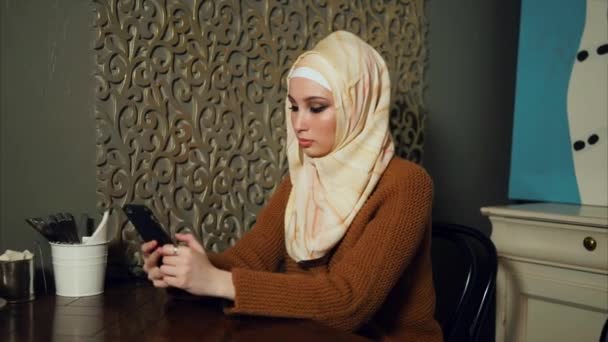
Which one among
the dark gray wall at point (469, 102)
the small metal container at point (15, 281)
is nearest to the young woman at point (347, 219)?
the small metal container at point (15, 281)

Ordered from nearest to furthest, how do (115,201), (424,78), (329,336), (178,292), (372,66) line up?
(329,336) < (178,292) < (372,66) < (115,201) < (424,78)

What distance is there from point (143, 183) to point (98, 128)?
0.61 ft

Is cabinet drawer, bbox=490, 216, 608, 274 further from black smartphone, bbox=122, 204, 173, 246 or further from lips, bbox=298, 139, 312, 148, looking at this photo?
black smartphone, bbox=122, 204, 173, 246

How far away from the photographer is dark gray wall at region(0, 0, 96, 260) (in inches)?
58.7

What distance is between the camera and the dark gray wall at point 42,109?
4.89ft

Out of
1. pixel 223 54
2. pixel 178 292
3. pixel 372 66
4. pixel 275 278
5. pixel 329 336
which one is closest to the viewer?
pixel 329 336

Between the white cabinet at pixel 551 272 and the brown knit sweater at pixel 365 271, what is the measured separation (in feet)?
1.51

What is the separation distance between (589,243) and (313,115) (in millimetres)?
840

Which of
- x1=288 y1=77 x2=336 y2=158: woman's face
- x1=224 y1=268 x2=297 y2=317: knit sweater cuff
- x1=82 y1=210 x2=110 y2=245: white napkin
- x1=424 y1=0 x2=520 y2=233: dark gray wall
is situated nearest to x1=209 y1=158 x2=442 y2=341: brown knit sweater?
Answer: x1=224 y1=268 x2=297 y2=317: knit sweater cuff

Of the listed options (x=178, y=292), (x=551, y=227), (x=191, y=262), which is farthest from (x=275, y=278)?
(x=551, y=227)

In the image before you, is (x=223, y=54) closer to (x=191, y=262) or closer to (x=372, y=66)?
(x=372, y=66)

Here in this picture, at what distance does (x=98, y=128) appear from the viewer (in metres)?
1.54

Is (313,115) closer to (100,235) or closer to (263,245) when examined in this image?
(263,245)

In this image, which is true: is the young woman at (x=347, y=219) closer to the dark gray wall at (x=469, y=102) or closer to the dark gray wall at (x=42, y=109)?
the dark gray wall at (x=42, y=109)
